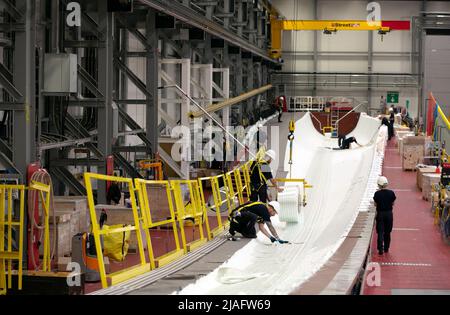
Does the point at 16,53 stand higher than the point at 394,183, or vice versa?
the point at 16,53

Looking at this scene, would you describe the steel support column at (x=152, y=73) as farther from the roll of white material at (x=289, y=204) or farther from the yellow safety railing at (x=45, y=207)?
the yellow safety railing at (x=45, y=207)

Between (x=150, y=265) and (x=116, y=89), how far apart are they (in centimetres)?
1352

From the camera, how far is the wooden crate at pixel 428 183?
1903 centimetres

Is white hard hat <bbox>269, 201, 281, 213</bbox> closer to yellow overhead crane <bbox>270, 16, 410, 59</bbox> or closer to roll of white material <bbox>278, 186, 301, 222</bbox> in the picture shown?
roll of white material <bbox>278, 186, 301, 222</bbox>

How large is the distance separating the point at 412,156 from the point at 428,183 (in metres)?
5.41

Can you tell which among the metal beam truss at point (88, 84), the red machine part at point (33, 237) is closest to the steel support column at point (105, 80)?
the metal beam truss at point (88, 84)

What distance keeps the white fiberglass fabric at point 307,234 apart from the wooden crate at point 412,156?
3.98ft

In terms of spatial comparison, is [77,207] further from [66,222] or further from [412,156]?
[412,156]

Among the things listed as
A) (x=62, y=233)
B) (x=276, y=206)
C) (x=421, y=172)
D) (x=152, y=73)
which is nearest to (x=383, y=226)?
(x=276, y=206)

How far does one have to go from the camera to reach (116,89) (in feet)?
75.6

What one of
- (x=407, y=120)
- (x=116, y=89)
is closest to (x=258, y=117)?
(x=407, y=120)

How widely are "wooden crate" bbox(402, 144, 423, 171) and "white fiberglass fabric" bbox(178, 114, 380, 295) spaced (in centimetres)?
121

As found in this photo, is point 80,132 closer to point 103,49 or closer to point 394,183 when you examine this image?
point 103,49

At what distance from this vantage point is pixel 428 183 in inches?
762
